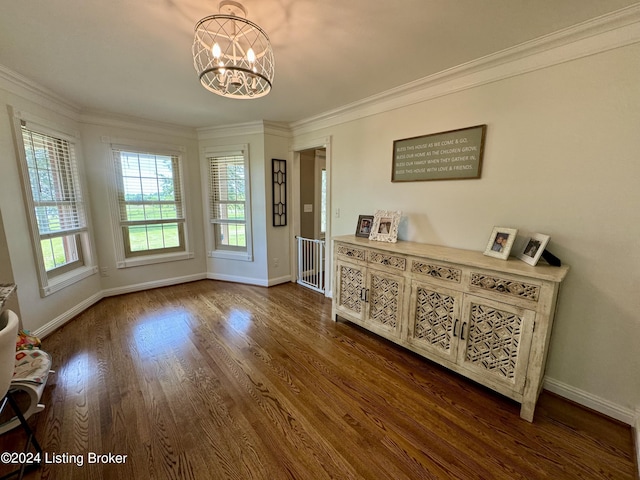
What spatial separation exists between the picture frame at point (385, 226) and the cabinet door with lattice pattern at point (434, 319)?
0.61 metres

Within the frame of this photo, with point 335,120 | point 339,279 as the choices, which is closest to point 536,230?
point 339,279

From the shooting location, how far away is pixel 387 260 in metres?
2.31

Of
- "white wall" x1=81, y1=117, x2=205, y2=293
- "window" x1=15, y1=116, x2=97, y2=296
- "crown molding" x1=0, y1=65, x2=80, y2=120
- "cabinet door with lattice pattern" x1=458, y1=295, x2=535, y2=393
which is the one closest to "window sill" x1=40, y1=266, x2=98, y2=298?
"window" x1=15, y1=116, x2=97, y2=296

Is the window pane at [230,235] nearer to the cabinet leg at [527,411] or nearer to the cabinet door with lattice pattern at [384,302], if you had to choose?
the cabinet door with lattice pattern at [384,302]

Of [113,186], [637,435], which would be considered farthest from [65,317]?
[637,435]

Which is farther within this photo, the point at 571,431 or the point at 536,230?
the point at 536,230

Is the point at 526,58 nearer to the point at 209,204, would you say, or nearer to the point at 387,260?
the point at 387,260

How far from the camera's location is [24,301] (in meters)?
2.34

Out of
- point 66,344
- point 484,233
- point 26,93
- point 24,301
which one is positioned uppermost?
point 26,93

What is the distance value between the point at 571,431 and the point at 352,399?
4.40 feet

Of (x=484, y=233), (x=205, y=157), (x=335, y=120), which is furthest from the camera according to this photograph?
(x=205, y=157)

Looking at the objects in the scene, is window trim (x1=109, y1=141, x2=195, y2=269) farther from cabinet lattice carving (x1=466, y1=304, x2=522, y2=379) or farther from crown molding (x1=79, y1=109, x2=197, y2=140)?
cabinet lattice carving (x1=466, y1=304, x2=522, y2=379)

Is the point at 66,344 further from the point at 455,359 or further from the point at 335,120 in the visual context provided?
the point at 335,120

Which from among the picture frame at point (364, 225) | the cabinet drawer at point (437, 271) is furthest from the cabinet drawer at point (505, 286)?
the picture frame at point (364, 225)
